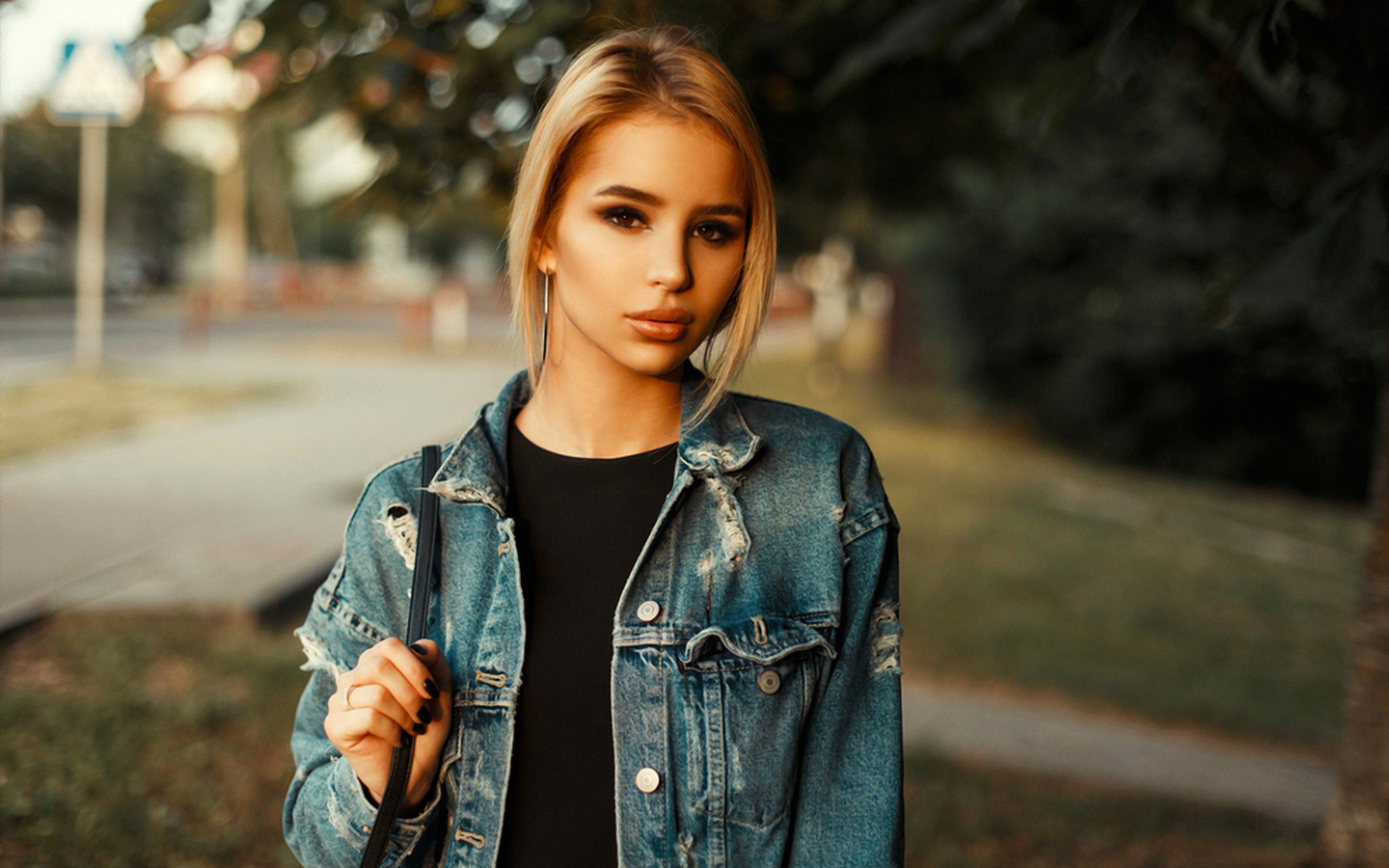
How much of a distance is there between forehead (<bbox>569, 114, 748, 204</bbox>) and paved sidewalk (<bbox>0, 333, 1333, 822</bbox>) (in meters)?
0.58

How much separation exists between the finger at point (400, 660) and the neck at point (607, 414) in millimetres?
383

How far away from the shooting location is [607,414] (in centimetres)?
159

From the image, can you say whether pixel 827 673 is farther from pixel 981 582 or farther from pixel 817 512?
pixel 981 582

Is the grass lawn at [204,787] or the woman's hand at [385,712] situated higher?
the woman's hand at [385,712]

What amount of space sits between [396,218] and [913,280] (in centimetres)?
1363

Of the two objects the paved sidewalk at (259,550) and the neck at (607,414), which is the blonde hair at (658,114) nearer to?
the neck at (607,414)

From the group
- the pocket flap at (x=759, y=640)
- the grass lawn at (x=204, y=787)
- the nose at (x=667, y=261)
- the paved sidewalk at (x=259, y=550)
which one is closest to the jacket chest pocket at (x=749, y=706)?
the pocket flap at (x=759, y=640)

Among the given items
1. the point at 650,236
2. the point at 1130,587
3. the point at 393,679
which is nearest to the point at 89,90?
the point at 650,236

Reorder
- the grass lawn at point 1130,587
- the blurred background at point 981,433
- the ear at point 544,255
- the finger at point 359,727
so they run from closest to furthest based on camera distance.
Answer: the finger at point 359,727
the ear at point 544,255
the blurred background at point 981,433
the grass lawn at point 1130,587

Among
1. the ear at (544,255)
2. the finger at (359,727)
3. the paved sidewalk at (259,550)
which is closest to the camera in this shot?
the finger at (359,727)

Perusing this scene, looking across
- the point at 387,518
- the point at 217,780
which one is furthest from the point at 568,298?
the point at 217,780

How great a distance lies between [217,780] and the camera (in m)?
3.59

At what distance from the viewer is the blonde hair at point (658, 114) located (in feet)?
4.79

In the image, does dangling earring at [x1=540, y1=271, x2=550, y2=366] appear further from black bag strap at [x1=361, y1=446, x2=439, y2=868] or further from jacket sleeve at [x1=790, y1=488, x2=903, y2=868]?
jacket sleeve at [x1=790, y1=488, x2=903, y2=868]
